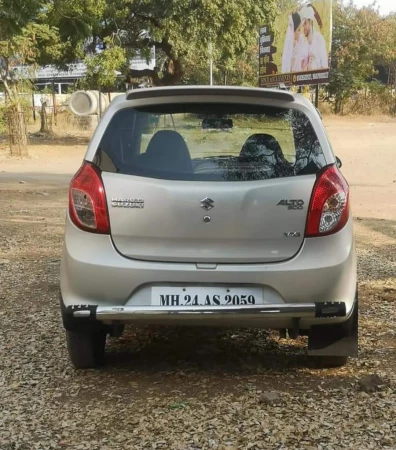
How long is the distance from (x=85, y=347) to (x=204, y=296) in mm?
871

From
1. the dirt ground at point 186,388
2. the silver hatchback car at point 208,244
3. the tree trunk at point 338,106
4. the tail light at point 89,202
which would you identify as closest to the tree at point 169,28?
the tree trunk at point 338,106

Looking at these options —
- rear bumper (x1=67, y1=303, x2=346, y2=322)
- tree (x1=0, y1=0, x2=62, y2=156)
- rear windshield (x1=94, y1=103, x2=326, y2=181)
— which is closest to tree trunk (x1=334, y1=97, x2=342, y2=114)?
tree (x1=0, y1=0, x2=62, y2=156)

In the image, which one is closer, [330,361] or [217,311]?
[217,311]

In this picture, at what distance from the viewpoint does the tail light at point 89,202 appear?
3.36m

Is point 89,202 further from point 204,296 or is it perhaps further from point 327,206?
point 327,206

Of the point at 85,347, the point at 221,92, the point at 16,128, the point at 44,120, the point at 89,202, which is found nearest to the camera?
the point at 89,202

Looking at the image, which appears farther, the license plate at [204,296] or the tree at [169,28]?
the tree at [169,28]

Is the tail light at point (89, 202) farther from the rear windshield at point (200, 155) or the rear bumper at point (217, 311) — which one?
the rear bumper at point (217, 311)

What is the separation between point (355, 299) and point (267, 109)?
1.17 meters

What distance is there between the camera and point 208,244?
3.31 m

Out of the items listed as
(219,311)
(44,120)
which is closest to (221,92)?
(219,311)

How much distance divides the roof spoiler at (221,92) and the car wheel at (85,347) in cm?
138

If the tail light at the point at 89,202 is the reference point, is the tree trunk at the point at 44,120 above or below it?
below

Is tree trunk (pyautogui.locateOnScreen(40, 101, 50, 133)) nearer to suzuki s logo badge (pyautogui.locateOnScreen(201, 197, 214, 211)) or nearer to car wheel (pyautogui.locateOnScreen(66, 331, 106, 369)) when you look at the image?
car wheel (pyautogui.locateOnScreen(66, 331, 106, 369))
